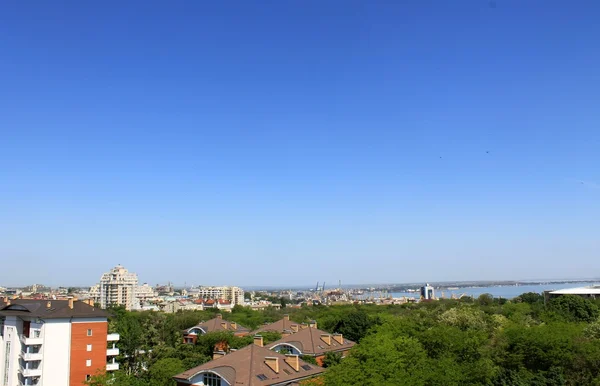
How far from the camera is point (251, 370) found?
3359 cm

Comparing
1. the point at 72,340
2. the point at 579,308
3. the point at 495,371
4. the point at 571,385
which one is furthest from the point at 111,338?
the point at 579,308

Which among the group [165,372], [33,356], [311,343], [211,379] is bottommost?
[165,372]

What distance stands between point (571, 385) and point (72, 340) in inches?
1486

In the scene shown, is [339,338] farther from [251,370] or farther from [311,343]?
[251,370]

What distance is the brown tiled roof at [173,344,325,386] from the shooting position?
32.6 meters

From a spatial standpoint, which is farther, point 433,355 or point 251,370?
point 433,355

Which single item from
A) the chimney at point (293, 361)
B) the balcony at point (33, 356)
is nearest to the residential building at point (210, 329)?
the balcony at point (33, 356)

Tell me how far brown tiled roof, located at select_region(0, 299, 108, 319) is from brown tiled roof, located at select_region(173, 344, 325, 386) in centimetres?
1181

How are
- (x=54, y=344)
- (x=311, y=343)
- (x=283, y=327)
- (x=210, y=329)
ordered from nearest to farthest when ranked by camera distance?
(x=54, y=344) < (x=311, y=343) < (x=283, y=327) < (x=210, y=329)

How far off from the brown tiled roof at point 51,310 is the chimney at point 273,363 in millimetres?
16756

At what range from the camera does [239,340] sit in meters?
52.6

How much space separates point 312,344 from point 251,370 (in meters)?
13.5

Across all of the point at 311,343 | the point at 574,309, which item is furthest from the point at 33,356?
the point at 574,309

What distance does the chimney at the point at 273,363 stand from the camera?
34.9m
